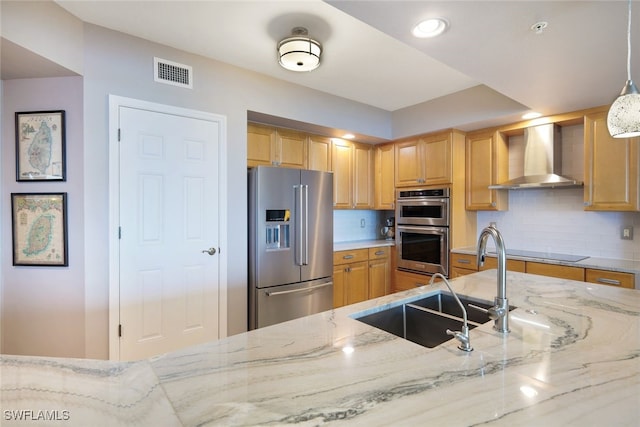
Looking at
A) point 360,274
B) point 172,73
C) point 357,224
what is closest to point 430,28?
point 172,73

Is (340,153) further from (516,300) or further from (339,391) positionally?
(339,391)

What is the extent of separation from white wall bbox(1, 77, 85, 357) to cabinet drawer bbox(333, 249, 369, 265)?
226 centimetres

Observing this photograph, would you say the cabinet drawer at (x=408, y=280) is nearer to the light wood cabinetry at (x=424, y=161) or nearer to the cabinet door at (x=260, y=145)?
the light wood cabinetry at (x=424, y=161)

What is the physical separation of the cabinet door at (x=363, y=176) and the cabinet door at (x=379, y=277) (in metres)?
0.77

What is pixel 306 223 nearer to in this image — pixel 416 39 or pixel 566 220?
pixel 416 39

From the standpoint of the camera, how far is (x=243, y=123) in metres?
2.73

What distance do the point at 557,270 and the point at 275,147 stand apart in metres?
2.90

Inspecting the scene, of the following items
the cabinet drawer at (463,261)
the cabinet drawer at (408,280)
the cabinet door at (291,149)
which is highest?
the cabinet door at (291,149)

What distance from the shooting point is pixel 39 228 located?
206 centimetres

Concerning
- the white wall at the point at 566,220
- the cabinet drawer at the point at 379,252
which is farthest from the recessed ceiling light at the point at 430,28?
the cabinet drawer at the point at 379,252

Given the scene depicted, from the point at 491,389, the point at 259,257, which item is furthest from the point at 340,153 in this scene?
the point at 491,389

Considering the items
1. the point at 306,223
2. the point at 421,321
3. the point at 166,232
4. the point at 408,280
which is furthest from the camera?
the point at 408,280

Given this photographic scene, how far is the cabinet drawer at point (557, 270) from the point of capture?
258cm

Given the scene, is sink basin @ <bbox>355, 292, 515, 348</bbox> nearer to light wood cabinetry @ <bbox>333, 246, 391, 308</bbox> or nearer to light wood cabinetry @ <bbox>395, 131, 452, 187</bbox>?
light wood cabinetry @ <bbox>333, 246, 391, 308</bbox>
